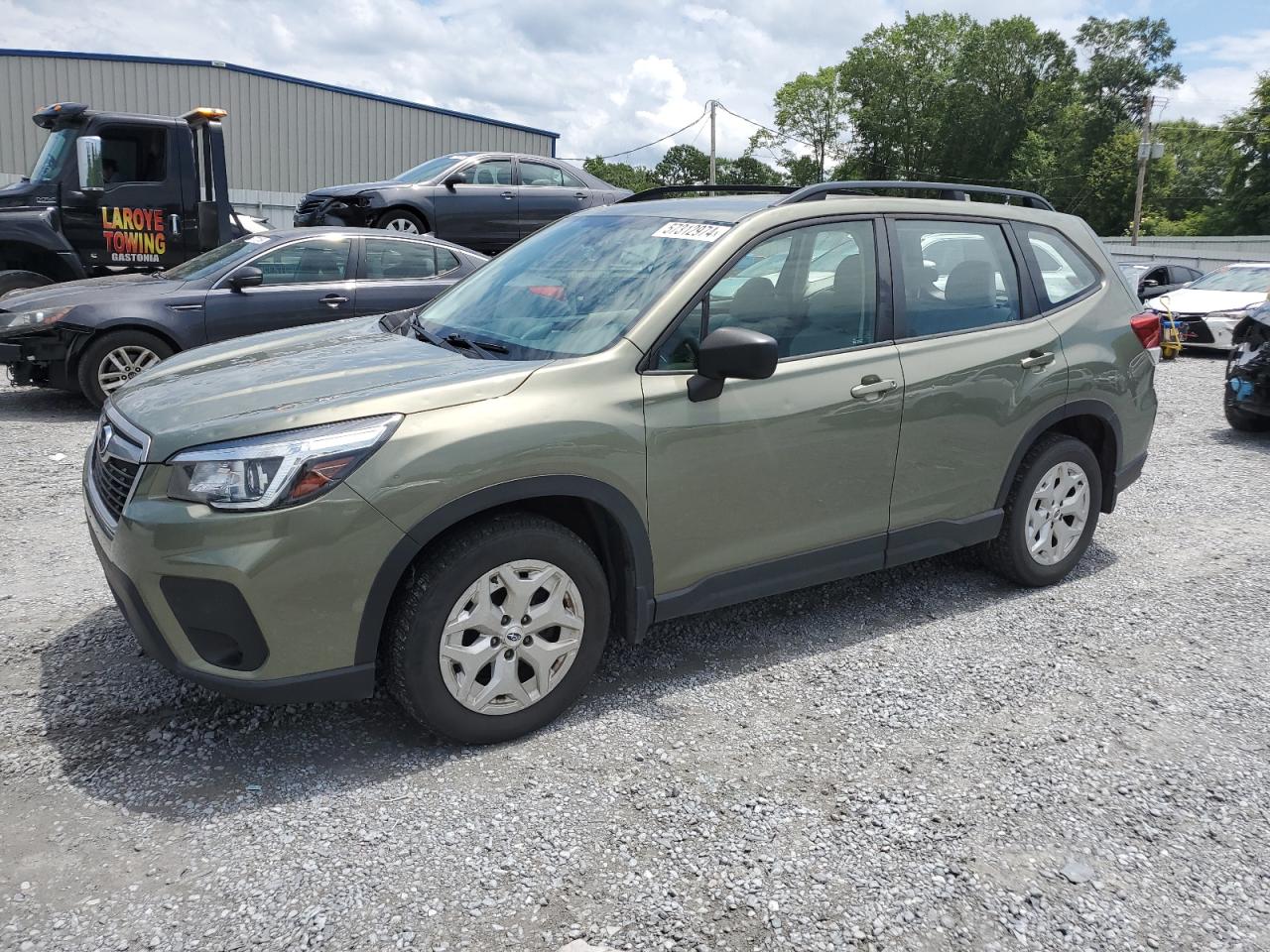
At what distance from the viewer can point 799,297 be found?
3.89 m

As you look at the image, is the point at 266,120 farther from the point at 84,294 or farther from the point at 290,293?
the point at 290,293

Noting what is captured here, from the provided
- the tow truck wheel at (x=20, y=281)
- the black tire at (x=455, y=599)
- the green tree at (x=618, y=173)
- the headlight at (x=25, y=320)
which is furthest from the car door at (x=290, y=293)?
the green tree at (x=618, y=173)

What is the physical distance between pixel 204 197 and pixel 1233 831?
10.9 meters

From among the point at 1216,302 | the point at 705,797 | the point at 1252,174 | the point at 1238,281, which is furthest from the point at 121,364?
the point at 1252,174

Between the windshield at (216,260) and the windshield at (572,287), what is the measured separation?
15.9ft

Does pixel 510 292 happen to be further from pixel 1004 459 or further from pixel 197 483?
pixel 1004 459

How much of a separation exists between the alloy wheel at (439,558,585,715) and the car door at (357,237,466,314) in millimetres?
5970

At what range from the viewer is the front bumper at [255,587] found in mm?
2832

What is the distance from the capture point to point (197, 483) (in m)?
2.90

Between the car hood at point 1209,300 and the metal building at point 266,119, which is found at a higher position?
the metal building at point 266,119

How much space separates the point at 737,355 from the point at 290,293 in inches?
240

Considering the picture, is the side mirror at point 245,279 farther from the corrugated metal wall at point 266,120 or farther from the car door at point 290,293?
the corrugated metal wall at point 266,120

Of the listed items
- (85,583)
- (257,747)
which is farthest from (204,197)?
(257,747)

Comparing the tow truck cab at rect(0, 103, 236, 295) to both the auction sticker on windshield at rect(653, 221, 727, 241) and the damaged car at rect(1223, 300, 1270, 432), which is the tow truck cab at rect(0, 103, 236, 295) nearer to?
the auction sticker on windshield at rect(653, 221, 727, 241)
